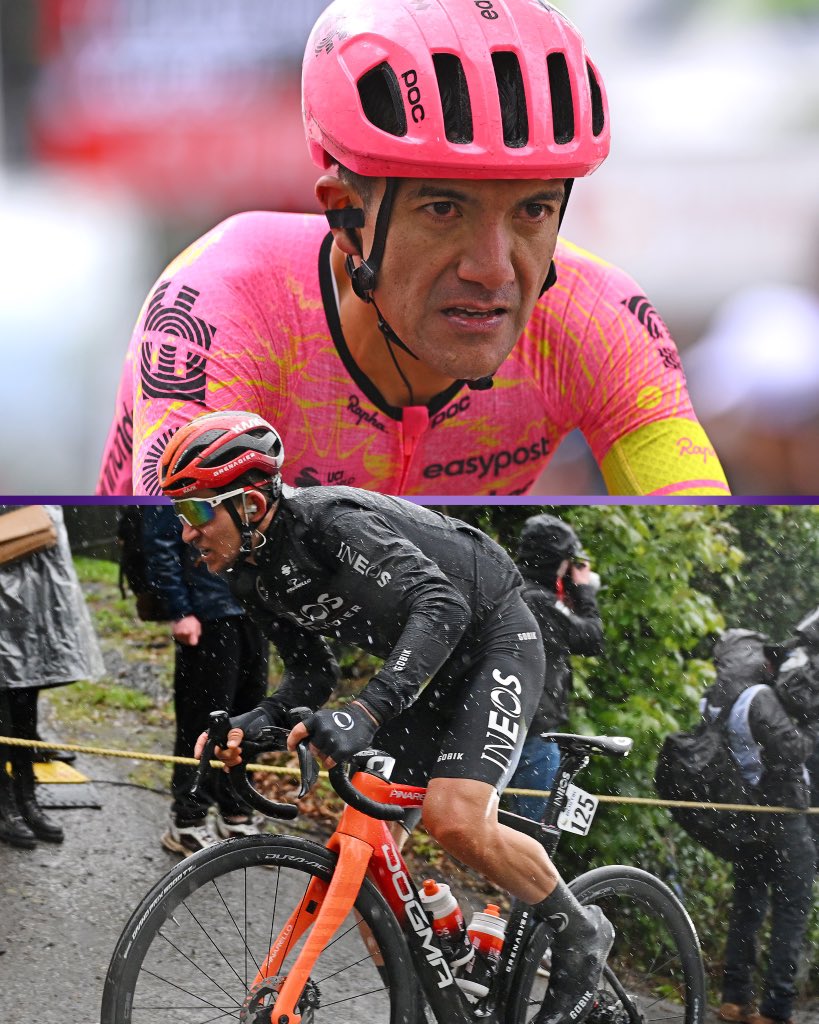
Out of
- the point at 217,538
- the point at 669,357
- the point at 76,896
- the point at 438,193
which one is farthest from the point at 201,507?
the point at 669,357

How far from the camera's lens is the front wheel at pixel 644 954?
3.31 metres

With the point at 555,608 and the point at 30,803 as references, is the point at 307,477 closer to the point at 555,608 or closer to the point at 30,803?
the point at 555,608

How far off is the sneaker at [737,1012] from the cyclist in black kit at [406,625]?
0.52m

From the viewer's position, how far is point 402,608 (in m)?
2.92

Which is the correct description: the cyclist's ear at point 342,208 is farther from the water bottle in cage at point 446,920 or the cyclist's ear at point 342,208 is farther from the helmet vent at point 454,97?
the water bottle in cage at point 446,920

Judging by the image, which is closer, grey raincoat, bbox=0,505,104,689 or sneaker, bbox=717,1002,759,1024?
grey raincoat, bbox=0,505,104,689

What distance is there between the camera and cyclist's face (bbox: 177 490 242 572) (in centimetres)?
294

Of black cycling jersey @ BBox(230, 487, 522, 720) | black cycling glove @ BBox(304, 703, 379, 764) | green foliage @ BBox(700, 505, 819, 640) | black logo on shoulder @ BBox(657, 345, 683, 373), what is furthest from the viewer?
green foliage @ BBox(700, 505, 819, 640)

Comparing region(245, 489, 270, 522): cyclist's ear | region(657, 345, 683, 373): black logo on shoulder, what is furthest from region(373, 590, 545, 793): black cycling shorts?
region(657, 345, 683, 373): black logo on shoulder

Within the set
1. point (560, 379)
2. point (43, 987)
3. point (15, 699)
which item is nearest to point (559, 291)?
point (560, 379)

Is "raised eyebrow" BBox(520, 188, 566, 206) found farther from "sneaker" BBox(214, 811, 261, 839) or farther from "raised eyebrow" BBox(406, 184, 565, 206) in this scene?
"sneaker" BBox(214, 811, 261, 839)

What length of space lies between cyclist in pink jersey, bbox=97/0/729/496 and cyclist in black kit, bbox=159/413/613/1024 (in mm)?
166

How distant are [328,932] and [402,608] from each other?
0.72 metres

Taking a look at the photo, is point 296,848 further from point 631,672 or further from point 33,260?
point 33,260
